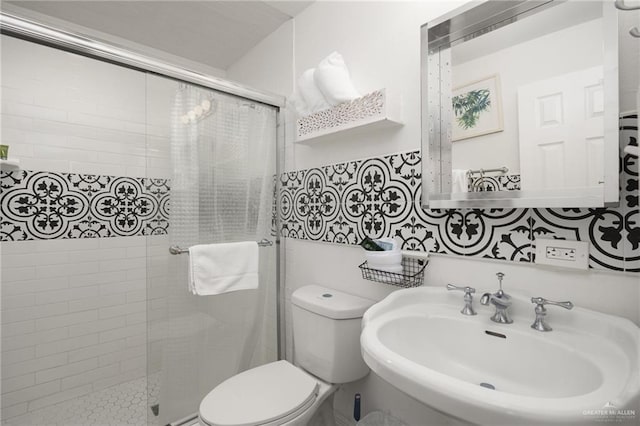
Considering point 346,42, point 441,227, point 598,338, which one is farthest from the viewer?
point 346,42

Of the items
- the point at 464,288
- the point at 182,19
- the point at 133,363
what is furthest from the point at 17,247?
the point at 464,288

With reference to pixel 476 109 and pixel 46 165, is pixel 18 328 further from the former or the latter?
pixel 476 109

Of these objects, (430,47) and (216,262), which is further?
(216,262)

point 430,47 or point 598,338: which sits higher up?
point 430,47

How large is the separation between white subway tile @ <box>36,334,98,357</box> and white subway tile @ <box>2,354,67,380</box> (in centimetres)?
3

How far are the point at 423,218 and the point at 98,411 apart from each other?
2.11 m

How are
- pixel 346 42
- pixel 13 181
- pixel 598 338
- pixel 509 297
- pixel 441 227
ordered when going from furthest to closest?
pixel 13 181 → pixel 346 42 → pixel 441 227 → pixel 509 297 → pixel 598 338

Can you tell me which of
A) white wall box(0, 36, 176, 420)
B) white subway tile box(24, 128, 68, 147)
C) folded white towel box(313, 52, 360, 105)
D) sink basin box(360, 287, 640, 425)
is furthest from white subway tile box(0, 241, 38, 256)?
sink basin box(360, 287, 640, 425)

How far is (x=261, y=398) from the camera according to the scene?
121 centimetres

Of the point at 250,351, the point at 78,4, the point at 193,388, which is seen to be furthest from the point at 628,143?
the point at 78,4

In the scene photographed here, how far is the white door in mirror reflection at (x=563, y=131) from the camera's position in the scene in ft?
2.92

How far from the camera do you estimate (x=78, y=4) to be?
1.82 m

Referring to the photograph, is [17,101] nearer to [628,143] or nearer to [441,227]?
[441,227]

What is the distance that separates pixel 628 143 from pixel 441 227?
57cm
